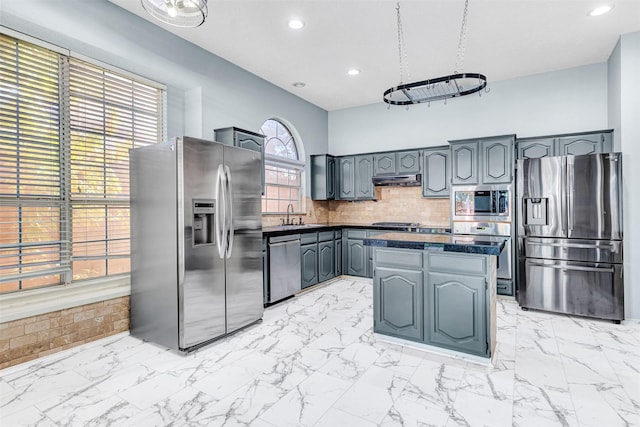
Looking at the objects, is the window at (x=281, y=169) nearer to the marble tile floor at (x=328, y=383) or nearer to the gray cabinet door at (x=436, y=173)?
the gray cabinet door at (x=436, y=173)

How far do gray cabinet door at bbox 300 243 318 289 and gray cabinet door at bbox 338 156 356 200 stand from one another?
139 centimetres

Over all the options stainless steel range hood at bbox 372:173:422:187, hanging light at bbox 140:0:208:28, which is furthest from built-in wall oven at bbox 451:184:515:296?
hanging light at bbox 140:0:208:28

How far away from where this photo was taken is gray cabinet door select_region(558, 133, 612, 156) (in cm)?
407

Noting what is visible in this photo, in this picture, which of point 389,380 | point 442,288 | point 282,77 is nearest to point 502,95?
point 282,77

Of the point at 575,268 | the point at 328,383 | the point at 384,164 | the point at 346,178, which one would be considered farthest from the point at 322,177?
the point at 328,383

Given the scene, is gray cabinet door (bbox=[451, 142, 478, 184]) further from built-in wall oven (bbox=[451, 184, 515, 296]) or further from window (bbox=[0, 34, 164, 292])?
window (bbox=[0, 34, 164, 292])

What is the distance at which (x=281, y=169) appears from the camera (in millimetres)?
→ 5461

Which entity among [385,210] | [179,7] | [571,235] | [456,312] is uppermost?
[179,7]

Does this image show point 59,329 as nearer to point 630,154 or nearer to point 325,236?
point 325,236

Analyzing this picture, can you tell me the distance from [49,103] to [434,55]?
398cm

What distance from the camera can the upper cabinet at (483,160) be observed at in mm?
4391

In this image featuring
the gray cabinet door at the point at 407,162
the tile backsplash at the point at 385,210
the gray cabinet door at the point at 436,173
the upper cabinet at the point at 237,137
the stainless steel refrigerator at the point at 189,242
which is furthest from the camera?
the tile backsplash at the point at 385,210

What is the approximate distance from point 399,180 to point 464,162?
3.44 ft

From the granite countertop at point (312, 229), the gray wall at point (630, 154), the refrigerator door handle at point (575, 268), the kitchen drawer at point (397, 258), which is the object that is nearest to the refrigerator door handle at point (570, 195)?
the refrigerator door handle at point (575, 268)
